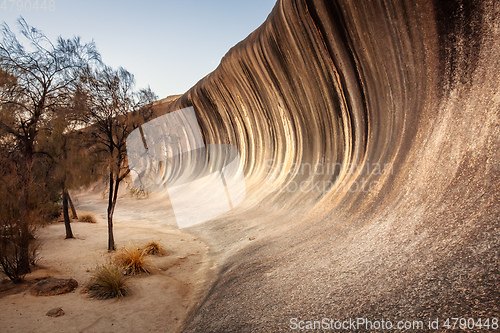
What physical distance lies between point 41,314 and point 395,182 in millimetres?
4391

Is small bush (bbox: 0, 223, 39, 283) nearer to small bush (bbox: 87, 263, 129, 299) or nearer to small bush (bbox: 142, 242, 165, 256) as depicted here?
small bush (bbox: 87, 263, 129, 299)

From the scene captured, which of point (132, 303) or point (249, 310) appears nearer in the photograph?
point (249, 310)

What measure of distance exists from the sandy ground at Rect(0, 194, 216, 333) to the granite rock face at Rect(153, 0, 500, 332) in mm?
558

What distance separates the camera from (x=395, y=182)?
3725mm

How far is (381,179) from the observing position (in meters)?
4.08

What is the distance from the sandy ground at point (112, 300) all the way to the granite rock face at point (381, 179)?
1.83 feet

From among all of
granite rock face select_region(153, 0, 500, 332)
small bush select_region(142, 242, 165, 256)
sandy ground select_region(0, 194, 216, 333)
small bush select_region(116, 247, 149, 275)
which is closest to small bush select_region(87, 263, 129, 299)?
sandy ground select_region(0, 194, 216, 333)

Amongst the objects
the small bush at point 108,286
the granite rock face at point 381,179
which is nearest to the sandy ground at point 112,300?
the small bush at point 108,286

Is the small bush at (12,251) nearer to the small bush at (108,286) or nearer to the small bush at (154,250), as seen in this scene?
the small bush at (108,286)

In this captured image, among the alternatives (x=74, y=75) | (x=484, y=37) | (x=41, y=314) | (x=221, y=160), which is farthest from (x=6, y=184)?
(x=221, y=160)

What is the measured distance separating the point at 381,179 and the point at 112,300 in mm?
3795

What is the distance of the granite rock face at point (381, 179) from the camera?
2.26 m

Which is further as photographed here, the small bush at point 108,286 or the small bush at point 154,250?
the small bush at point 154,250

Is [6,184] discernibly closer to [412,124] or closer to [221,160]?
[412,124]
